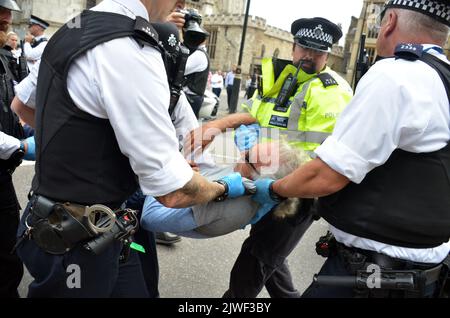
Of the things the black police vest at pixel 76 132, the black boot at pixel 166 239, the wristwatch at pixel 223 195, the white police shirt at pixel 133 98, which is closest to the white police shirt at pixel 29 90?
the black police vest at pixel 76 132

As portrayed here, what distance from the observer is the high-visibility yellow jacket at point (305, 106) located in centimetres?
231

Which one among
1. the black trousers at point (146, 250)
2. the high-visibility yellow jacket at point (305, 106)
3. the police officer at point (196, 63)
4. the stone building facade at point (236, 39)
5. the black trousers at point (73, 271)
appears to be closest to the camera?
the black trousers at point (73, 271)

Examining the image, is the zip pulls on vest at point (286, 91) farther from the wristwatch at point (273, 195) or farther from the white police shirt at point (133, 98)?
the white police shirt at point (133, 98)

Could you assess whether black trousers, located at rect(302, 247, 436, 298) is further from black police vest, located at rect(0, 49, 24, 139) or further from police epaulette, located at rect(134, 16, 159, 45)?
black police vest, located at rect(0, 49, 24, 139)

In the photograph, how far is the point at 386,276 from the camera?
1.52 metres


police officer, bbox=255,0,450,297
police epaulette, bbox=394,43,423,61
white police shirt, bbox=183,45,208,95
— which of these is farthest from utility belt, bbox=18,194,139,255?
white police shirt, bbox=183,45,208,95

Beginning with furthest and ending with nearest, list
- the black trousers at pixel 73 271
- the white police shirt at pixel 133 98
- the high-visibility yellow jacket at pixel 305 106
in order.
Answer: the high-visibility yellow jacket at pixel 305 106
the black trousers at pixel 73 271
the white police shirt at pixel 133 98

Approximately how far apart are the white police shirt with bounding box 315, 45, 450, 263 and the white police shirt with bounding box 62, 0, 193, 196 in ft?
2.04

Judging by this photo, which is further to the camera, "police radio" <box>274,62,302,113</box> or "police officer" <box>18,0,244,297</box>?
"police radio" <box>274,62,302,113</box>

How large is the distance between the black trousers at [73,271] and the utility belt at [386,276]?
0.90 meters

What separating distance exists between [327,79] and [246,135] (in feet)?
2.13

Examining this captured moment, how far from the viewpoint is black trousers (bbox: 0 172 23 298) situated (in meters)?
2.27

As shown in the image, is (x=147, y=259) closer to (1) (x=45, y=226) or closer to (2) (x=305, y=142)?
(1) (x=45, y=226)
